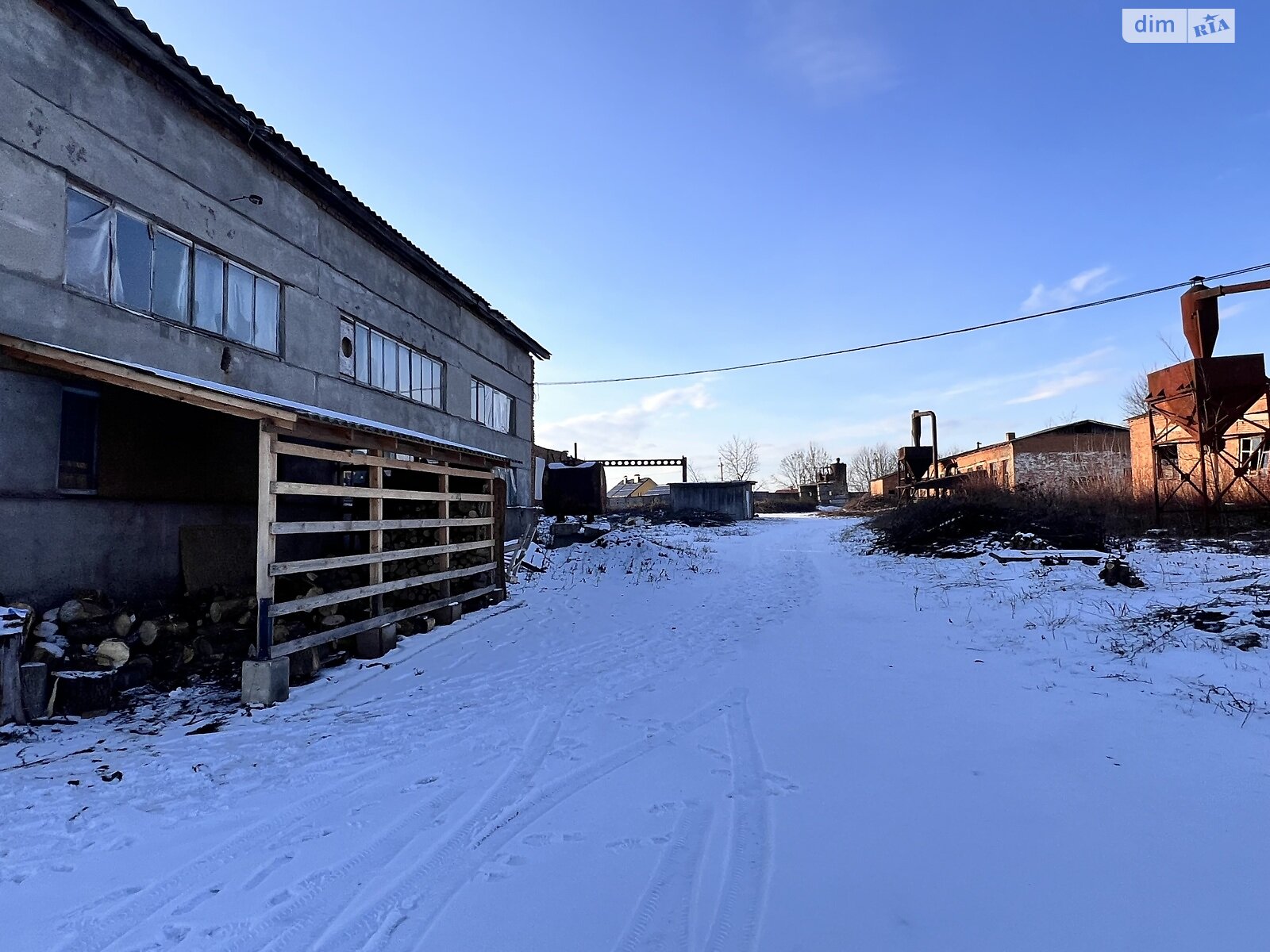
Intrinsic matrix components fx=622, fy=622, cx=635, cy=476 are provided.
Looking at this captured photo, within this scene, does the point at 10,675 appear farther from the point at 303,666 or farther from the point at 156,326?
the point at 156,326

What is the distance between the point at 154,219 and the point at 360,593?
17.2ft

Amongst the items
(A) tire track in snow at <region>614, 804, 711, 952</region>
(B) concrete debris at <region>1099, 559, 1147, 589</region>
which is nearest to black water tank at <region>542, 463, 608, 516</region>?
(B) concrete debris at <region>1099, 559, 1147, 589</region>

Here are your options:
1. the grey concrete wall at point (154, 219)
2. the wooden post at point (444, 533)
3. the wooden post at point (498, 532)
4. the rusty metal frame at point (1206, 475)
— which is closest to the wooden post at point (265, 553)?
the grey concrete wall at point (154, 219)

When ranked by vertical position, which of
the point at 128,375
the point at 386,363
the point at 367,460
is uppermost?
the point at 386,363

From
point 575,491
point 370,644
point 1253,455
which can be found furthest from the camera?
point 575,491

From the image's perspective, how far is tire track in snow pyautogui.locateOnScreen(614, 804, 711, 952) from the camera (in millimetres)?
2504

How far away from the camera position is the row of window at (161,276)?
6758 millimetres

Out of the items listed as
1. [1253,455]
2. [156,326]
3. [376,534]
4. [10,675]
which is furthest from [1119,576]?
[156,326]

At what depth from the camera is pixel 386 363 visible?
487 inches

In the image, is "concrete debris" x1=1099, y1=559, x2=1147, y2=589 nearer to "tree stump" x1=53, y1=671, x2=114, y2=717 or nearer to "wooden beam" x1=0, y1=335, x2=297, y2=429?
"wooden beam" x1=0, y1=335, x2=297, y2=429

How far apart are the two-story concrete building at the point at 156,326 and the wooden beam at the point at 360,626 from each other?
1.77ft

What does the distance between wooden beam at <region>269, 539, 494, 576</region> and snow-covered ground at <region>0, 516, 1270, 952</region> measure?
1169 mm

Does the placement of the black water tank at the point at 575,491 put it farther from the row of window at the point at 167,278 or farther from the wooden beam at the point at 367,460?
the row of window at the point at 167,278

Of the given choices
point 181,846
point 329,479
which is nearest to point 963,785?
point 181,846
